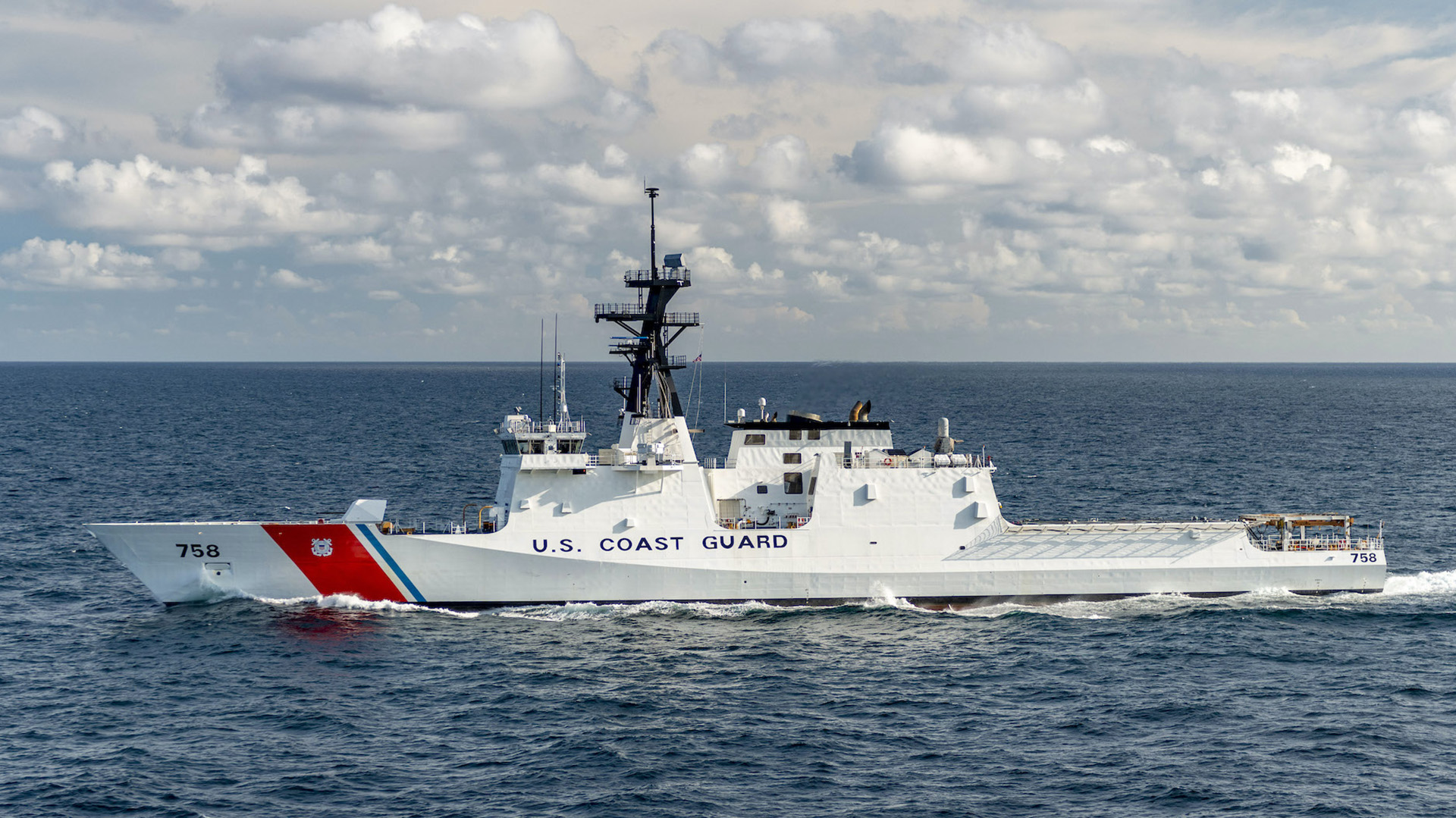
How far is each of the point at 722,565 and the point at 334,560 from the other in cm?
1140

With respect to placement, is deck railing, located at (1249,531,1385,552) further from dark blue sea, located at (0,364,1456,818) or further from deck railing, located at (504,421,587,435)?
deck railing, located at (504,421,587,435)

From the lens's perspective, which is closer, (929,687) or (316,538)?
(929,687)

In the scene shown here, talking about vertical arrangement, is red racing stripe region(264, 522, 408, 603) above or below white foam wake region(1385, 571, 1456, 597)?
above

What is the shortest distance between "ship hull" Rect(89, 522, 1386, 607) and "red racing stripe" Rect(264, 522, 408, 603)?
0.04 meters

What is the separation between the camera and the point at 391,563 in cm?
3322

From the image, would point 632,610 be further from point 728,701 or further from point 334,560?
point 334,560

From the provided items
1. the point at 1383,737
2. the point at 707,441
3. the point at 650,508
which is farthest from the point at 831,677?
the point at 707,441

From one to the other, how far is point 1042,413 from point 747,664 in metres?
89.4

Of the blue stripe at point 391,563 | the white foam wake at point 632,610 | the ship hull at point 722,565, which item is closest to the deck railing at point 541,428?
the ship hull at point 722,565

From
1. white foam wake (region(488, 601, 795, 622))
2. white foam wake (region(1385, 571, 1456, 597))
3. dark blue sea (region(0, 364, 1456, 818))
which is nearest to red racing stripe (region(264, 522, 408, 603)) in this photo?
dark blue sea (region(0, 364, 1456, 818))

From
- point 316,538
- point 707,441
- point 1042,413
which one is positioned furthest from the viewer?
point 1042,413

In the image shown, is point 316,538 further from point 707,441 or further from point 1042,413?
point 1042,413

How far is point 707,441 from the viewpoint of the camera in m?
78.8

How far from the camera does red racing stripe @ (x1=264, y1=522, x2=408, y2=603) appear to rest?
32.8 metres
